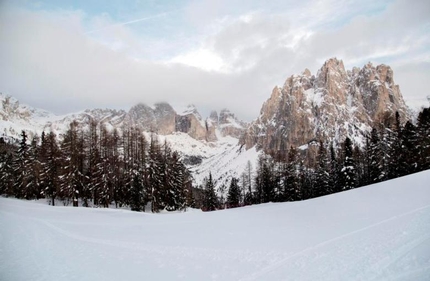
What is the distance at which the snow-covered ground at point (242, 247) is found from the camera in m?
10.1

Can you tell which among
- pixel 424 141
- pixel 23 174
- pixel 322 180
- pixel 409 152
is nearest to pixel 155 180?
pixel 23 174

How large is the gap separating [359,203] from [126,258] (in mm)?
18570

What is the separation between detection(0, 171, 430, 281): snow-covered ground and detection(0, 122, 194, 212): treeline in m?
13.0

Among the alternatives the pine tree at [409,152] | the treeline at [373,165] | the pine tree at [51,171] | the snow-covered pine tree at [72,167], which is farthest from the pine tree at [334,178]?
the pine tree at [51,171]

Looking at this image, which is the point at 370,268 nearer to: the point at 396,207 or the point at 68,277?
the point at 68,277

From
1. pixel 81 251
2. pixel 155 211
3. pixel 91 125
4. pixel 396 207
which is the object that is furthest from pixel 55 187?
pixel 396 207

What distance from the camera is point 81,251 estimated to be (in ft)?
47.0

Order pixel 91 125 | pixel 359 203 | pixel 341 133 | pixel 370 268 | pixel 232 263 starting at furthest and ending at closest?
1. pixel 341 133
2. pixel 91 125
3. pixel 359 203
4. pixel 232 263
5. pixel 370 268

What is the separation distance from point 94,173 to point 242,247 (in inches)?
1076

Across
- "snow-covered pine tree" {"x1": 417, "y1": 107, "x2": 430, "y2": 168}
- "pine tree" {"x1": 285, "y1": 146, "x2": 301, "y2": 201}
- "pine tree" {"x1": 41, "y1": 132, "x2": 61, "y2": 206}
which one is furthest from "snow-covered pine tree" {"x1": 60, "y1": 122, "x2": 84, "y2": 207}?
"snow-covered pine tree" {"x1": 417, "y1": 107, "x2": 430, "y2": 168}

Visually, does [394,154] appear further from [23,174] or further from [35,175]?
[23,174]

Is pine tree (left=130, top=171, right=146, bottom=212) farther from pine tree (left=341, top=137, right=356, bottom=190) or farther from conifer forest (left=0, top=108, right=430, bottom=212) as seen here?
pine tree (left=341, top=137, right=356, bottom=190)

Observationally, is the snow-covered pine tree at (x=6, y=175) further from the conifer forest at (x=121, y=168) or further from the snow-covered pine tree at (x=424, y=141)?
the snow-covered pine tree at (x=424, y=141)

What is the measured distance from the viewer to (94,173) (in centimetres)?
3644
